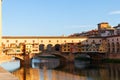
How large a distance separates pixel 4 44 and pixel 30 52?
5410mm

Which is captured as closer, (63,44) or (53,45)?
(63,44)

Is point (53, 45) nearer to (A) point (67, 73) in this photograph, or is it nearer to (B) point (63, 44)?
(B) point (63, 44)

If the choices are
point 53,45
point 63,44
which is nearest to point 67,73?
point 63,44

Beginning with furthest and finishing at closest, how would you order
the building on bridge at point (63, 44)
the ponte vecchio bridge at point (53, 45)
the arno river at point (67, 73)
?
the building on bridge at point (63, 44)
the ponte vecchio bridge at point (53, 45)
the arno river at point (67, 73)

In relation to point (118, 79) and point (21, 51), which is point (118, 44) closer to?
point (21, 51)

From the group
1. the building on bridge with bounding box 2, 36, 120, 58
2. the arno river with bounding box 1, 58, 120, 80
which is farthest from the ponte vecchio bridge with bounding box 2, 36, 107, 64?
the arno river with bounding box 1, 58, 120, 80

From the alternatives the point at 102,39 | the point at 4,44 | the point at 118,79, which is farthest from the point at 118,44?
the point at 118,79

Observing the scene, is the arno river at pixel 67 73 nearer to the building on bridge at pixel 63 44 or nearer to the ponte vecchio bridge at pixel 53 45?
the ponte vecchio bridge at pixel 53 45

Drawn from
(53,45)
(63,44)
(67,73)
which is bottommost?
(67,73)

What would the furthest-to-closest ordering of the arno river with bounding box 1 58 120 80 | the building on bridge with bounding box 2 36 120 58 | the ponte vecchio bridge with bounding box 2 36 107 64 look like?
the building on bridge with bounding box 2 36 120 58
the ponte vecchio bridge with bounding box 2 36 107 64
the arno river with bounding box 1 58 120 80

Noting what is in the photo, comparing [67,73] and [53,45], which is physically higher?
[53,45]

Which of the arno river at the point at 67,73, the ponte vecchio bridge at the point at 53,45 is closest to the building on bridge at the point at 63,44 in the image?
the ponte vecchio bridge at the point at 53,45

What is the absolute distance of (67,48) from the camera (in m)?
60.0

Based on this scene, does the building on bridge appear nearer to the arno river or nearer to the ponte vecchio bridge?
the ponte vecchio bridge
